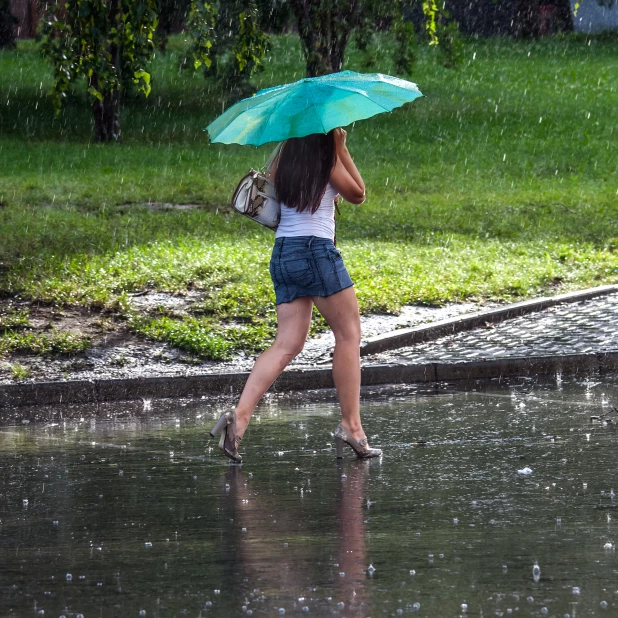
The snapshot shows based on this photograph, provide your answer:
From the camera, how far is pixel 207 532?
5.21 meters

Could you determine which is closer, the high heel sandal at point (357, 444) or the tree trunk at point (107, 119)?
the high heel sandal at point (357, 444)

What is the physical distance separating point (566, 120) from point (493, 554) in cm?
2579

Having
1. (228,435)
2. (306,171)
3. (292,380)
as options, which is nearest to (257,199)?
(306,171)

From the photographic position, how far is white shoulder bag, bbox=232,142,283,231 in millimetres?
6586

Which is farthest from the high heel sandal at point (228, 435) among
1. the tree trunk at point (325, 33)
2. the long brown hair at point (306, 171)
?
the tree trunk at point (325, 33)

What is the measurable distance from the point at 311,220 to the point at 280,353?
742 mm

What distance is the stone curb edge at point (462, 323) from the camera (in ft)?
34.4

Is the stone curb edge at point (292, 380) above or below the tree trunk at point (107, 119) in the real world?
below

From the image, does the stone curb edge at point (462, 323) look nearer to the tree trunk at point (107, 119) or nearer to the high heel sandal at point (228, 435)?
the high heel sandal at point (228, 435)

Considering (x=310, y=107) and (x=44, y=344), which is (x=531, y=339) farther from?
(x=310, y=107)

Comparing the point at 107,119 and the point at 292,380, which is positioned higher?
the point at 107,119

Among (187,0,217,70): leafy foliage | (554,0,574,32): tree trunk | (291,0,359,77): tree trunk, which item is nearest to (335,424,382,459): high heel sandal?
(187,0,217,70): leafy foliage

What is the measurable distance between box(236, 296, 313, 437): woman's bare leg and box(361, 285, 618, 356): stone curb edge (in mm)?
3523

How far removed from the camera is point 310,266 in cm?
662
